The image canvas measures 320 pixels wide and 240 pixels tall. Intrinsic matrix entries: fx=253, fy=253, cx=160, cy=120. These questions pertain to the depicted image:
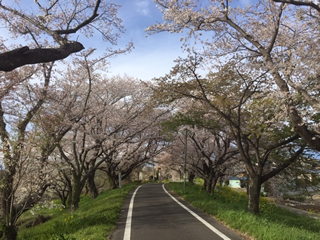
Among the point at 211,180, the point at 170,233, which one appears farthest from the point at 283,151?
the point at 170,233

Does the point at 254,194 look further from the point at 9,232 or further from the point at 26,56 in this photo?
the point at 26,56

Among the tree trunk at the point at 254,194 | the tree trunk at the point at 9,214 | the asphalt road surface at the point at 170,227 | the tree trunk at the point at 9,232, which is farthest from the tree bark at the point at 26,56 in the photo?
the tree trunk at the point at 254,194

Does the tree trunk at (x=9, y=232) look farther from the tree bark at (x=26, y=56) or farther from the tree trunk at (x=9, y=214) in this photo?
the tree bark at (x=26, y=56)

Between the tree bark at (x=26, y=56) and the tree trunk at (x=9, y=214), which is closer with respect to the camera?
the tree bark at (x=26, y=56)

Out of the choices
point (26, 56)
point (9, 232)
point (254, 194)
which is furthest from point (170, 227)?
point (26, 56)

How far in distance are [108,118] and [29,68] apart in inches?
322

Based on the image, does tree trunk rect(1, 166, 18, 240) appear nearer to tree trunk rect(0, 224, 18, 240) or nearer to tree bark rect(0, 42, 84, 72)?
Answer: tree trunk rect(0, 224, 18, 240)

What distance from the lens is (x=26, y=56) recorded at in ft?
15.2

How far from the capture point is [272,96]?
6.39m

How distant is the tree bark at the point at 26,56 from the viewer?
4.33 metres

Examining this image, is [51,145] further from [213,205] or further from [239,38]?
[239,38]

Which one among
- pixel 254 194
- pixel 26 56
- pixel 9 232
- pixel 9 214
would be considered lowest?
pixel 9 232

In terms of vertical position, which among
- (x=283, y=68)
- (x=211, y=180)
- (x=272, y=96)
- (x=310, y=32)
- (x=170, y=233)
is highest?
(x=310, y=32)

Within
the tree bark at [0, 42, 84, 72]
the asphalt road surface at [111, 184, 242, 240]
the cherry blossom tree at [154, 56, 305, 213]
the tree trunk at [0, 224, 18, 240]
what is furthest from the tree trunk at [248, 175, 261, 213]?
the tree trunk at [0, 224, 18, 240]
